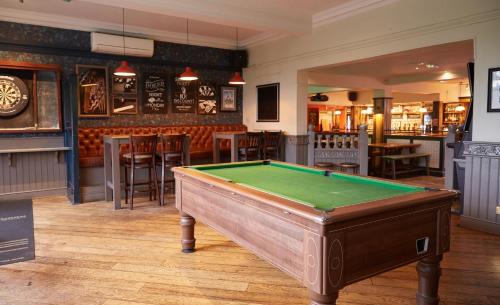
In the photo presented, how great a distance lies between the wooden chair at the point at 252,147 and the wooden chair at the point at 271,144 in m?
0.11

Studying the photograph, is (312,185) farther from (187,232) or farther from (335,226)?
(187,232)

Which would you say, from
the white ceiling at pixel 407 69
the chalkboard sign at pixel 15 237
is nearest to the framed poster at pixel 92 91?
the chalkboard sign at pixel 15 237

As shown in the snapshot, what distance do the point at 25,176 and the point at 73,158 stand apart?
44.7 inches

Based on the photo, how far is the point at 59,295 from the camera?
9.11 feet

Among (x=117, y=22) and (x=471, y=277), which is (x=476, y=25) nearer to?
(x=471, y=277)

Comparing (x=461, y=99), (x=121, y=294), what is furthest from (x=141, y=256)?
(x=461, y=99)

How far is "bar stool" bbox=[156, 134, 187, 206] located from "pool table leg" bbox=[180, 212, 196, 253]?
2194 millimetres

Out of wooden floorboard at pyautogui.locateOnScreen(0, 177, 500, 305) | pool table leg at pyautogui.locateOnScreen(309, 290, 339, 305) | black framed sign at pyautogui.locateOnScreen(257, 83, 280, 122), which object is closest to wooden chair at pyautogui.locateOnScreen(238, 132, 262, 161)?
black framed sign at pyautogui.locateOnScreen(257, 83, 280, 122)

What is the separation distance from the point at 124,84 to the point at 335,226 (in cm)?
650

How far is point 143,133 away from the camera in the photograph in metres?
7.45

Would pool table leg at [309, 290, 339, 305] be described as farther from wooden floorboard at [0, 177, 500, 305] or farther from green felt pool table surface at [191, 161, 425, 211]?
wooden floorboard at [0, 177, 500, 305]

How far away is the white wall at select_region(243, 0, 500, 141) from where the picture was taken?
434 centimetres

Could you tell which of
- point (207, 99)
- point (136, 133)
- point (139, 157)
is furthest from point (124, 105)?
point (139, 157)

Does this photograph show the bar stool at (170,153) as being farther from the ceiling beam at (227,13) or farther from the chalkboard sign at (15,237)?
the chalkboard sign at (15,237)
